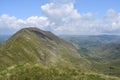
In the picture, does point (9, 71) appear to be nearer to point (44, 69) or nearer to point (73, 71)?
point (44, 69)

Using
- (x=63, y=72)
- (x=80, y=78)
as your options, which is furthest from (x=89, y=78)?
(x=63, y=72)

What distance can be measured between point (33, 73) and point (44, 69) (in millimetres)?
1878

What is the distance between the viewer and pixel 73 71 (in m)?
35.4

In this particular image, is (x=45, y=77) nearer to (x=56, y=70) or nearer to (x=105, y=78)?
(x=56, y=70)

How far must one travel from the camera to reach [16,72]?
113 ft

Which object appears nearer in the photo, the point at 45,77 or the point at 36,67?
the point at 45,77

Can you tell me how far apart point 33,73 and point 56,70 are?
3.24 m

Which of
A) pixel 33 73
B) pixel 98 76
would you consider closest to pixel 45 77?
pixel 33 73

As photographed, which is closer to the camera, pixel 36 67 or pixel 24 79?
pixel 24 79

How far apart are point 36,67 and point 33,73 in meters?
1.92

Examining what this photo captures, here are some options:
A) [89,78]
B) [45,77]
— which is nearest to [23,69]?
[45,77]

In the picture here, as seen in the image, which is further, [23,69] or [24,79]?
[23,69]

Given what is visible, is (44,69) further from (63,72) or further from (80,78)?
(80,78)

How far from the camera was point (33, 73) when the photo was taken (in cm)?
3394
